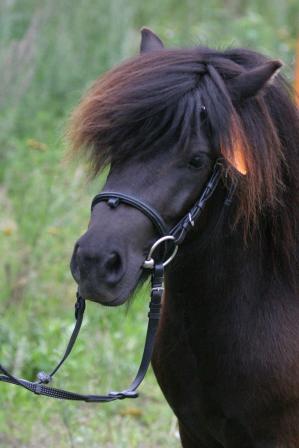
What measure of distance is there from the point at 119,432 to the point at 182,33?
16.0ft

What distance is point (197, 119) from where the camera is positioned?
8.71 feet

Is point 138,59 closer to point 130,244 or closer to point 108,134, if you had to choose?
point 108,134

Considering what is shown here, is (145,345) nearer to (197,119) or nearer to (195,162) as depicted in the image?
(195,162)

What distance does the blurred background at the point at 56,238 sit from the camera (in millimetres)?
4480

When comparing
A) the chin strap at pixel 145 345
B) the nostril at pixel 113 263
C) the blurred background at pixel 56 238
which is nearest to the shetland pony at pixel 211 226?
the nostril at pixel 113 263

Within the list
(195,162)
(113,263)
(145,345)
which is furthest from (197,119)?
(145,345)

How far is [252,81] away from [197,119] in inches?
8.1

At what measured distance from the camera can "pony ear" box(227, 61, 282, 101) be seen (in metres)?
2.68

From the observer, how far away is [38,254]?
17.5ft

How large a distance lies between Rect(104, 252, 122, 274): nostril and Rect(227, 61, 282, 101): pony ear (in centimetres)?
63

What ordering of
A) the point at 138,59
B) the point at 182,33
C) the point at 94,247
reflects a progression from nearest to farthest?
the point at 94,247, the point at 138,59, the point at 182,33

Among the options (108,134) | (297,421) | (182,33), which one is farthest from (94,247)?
(182,33)

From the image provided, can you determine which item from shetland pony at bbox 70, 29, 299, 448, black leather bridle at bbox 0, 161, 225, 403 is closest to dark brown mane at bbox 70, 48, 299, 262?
shetland pony at bbox 70, 29, 299, 448

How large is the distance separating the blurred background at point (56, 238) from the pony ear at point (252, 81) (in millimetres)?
561
